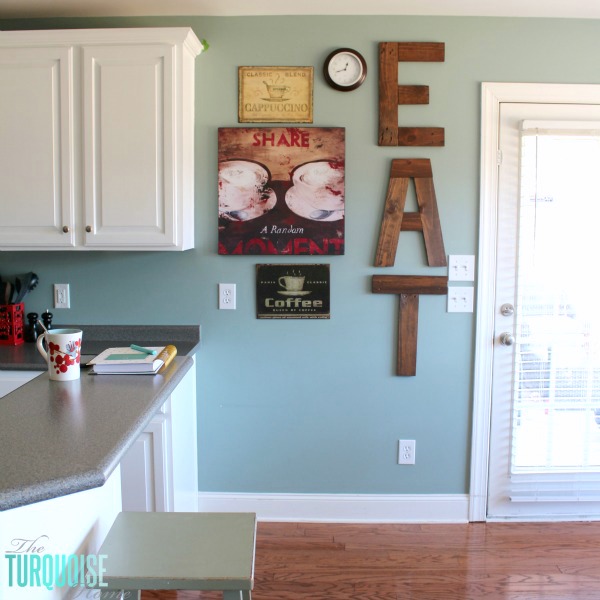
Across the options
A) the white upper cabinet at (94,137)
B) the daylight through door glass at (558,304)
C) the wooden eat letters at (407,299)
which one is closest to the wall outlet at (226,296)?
the white upper cabinet at (94,137)

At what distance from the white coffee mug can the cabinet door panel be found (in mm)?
737

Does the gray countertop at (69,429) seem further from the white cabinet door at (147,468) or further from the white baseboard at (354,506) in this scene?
the white baseboard at (354,506)

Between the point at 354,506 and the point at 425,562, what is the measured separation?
446mm

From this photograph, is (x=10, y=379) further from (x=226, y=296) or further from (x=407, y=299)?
(x=407, y=299)

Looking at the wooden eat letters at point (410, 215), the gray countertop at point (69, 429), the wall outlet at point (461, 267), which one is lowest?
the gray countertop at point (69, 429)

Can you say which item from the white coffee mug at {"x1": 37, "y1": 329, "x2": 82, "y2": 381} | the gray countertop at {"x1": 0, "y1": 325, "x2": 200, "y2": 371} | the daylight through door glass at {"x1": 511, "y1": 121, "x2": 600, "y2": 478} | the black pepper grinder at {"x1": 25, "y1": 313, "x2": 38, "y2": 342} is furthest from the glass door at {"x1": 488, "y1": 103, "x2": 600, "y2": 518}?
the black pepper grinder at {"x1": 25, "y1": 313, "x2": 38, "y2": 342}

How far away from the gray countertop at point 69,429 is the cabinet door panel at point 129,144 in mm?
714

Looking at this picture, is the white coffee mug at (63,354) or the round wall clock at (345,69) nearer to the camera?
the white coffee mug at (63,354)

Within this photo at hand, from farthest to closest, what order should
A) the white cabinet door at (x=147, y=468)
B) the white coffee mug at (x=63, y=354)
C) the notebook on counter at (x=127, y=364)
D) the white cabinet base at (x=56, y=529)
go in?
the white cabinet door at (x=147, y=468), the notebook on counter at (x=127, y=364), the white coffee mug at (x=63, y=354), the white cabinet base at (x=56, y=529)

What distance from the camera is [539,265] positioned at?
2836 millimetres

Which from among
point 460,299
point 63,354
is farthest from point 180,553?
point 460,299

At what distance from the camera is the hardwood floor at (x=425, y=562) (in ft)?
7.91

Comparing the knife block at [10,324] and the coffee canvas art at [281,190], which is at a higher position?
the coffee canvas art at [281,190]

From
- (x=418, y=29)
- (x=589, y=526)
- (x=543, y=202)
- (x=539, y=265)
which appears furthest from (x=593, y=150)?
(x=589, y=526)
